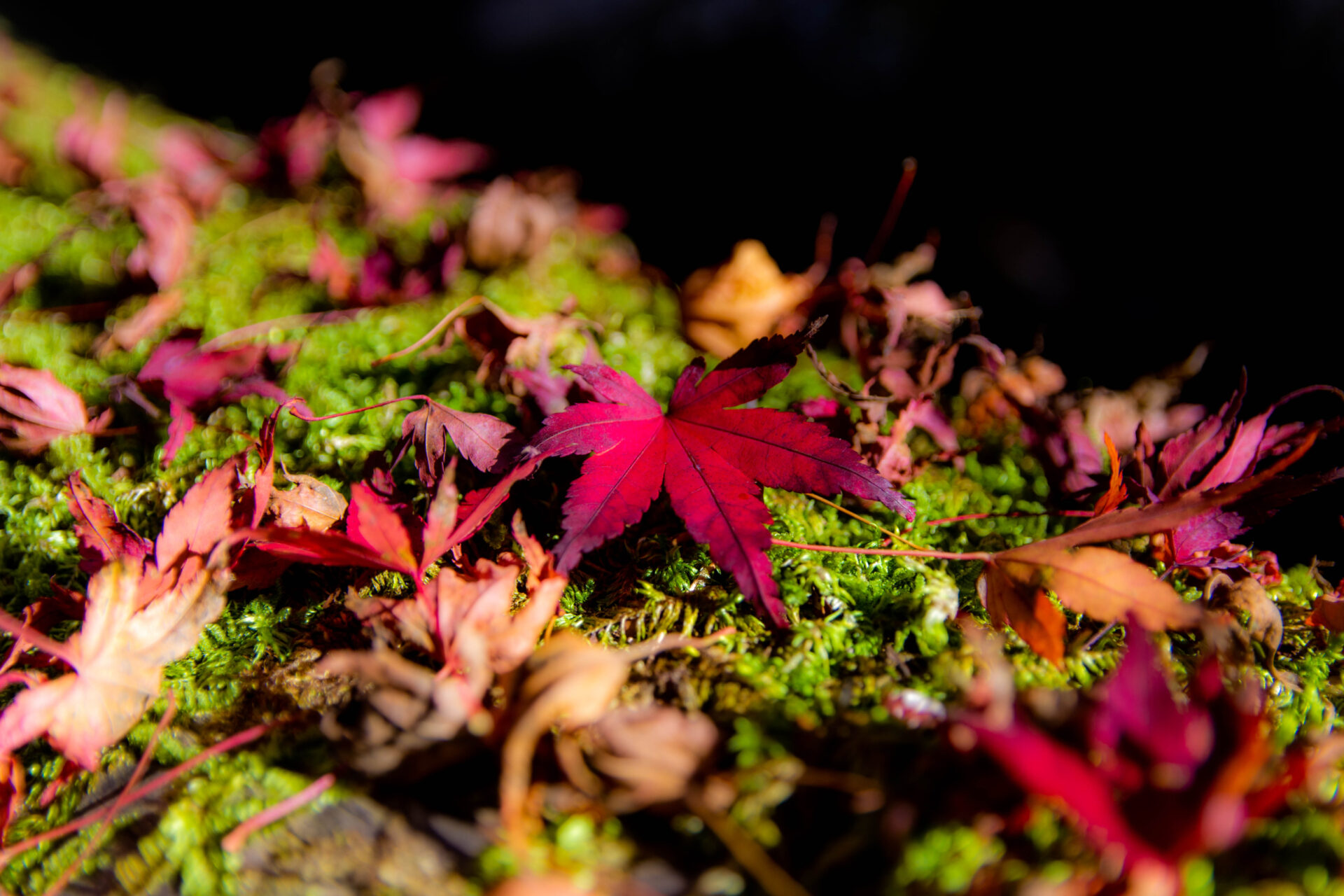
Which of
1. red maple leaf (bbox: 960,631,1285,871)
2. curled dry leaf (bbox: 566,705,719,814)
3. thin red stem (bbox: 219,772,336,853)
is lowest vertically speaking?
thin red stem (bbox: 219,772,336,853)

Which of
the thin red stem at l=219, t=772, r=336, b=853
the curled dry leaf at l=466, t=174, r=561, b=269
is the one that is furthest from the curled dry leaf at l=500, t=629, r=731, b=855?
the curled dry leaf at l=466, t=174, r=561, b=269

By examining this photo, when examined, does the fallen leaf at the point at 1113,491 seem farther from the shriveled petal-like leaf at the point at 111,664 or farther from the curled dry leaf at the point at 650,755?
the shriveled petal-like leaf at the point at 111,664

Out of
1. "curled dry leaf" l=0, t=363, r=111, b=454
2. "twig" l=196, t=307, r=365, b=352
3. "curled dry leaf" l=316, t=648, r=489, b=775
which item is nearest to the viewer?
"curled dry leaf" l=316, t=648, r=489, b=775

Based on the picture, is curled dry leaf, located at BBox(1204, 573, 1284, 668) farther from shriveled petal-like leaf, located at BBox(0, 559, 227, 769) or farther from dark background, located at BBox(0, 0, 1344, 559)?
shriveled petal-like leaf, located at BBox(0, 559, 227, 769)

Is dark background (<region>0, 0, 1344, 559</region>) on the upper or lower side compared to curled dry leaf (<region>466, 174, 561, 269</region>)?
upper

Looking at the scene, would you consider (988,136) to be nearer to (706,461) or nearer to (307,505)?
(706,461)

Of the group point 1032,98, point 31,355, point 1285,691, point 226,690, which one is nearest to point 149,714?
point 226,690

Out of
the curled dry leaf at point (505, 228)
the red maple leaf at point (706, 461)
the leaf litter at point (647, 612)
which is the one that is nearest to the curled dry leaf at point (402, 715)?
the leaf litter at point (647, 612)
